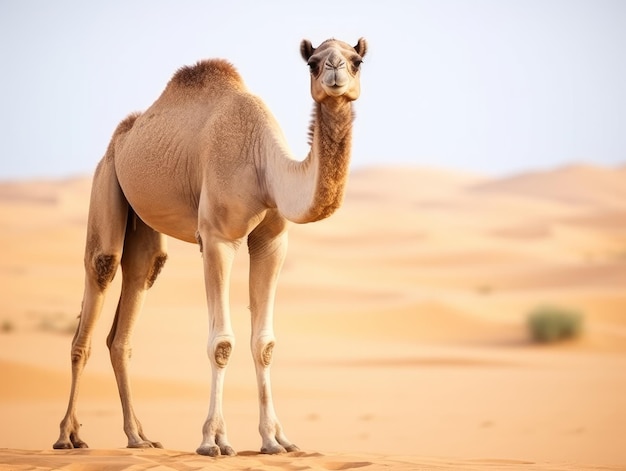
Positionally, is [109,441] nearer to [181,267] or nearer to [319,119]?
[319,119]

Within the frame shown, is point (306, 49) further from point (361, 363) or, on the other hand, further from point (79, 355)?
point (361, 363)

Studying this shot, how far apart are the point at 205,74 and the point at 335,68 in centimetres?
230

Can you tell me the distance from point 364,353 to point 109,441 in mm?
9505

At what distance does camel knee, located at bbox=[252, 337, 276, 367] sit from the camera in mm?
7617

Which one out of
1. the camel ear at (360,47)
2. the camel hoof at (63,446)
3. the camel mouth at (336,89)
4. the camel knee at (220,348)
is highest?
the camel ear at (360,47)

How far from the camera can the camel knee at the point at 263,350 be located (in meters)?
7.62

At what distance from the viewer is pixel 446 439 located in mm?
12195

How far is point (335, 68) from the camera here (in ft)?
20.9

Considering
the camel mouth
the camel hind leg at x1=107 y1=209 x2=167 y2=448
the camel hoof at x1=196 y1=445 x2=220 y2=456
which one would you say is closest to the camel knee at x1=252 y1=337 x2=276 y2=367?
the camel hoof at x1=196 y1=445 x2=220 y2=456

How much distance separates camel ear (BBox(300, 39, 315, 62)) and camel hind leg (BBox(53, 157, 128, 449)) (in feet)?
8.55

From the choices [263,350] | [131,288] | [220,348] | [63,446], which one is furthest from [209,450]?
[131,288]

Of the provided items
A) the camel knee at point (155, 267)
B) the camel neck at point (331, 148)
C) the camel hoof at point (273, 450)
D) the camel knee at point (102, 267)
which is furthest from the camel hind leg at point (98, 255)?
the camel neck at point (331, 148)

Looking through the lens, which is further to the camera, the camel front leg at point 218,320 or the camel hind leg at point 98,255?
the camel hind leg at point 98,255

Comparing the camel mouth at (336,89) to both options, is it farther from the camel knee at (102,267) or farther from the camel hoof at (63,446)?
the camel hoof at (63,446)
